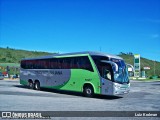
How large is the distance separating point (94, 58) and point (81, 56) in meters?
1.50

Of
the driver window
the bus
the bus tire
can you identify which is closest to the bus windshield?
the bus

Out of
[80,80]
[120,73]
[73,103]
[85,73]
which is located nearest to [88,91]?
[80,80]

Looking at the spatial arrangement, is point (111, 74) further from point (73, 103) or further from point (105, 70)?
point (73, 103)

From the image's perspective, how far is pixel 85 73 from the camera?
21.0 metres

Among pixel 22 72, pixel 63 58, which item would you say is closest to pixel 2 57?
pixel 22 72

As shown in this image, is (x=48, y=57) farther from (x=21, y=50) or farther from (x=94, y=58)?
(x=21, y=50)

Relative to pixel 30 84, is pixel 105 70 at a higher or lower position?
higher

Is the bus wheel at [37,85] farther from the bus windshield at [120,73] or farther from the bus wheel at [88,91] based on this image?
the bus windshield at [120,73]

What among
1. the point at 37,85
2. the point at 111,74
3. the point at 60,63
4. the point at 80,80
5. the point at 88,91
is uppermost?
the point at 60,63

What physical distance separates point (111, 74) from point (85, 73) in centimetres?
257

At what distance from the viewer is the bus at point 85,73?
1933cm

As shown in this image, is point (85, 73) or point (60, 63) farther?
point (60, 63)

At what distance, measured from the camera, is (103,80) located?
1959 centimetres

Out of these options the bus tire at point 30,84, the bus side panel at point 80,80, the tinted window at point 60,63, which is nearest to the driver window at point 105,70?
the bus side panel at point 80,80
